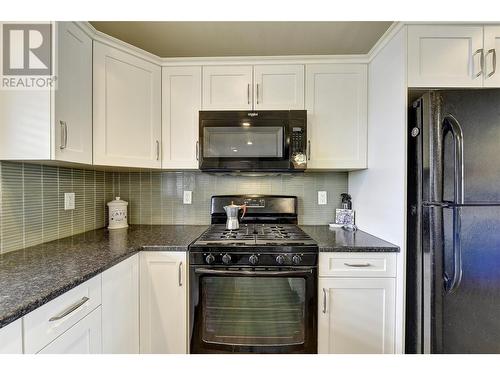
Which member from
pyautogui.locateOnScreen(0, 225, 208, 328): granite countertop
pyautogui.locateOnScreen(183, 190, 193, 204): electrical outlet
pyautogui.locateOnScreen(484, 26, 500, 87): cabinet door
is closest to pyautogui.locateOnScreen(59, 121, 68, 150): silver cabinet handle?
pyautogui.locateOnScreen(0, 225, 208, 328): granite countertop

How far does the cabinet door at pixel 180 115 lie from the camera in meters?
1.86

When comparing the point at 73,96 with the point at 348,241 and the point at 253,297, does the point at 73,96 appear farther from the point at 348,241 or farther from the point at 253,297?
the point at 348,241

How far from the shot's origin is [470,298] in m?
1.22


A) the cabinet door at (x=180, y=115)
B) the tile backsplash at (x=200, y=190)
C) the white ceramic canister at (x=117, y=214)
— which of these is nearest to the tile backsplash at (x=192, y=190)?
the tile backsplash at (x=200, y=190)

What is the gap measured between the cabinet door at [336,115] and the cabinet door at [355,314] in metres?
0.83

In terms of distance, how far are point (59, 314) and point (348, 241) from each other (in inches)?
58.8

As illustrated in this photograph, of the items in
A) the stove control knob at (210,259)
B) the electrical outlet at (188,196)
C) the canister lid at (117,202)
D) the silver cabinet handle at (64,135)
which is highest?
the silver cabinet handle at (64,135)

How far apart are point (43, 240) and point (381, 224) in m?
2.13

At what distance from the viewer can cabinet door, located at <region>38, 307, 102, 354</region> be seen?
2.84ft

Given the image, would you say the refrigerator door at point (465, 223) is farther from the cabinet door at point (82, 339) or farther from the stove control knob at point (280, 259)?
the cabinet door at point (82, 339)

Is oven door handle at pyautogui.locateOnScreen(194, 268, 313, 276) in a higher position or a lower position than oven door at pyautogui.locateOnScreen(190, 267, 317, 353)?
higher

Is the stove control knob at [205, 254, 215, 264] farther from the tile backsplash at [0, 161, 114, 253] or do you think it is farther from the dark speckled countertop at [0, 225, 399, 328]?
the tile backsplash at [0, 161, 114, 253]

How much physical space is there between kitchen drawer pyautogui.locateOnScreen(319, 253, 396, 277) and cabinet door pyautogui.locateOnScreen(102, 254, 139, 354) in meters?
1.08

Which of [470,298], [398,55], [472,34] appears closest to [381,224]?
[470,298]
